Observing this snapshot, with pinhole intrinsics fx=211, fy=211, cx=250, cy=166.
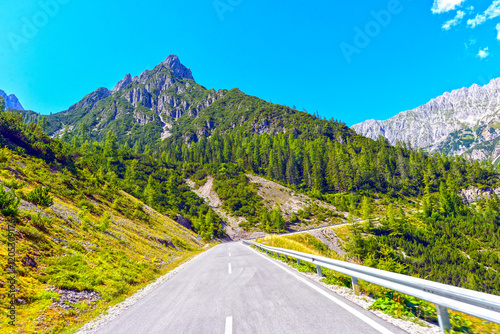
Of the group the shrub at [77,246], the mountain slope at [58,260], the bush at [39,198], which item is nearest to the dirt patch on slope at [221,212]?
the mountain slope at [58,260]

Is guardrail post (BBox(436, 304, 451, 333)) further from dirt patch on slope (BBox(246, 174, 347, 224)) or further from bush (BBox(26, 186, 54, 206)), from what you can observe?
dirt patch on slope (BBox(246, 174, 347, 224))

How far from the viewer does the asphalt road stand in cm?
390

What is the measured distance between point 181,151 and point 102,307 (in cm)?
14379

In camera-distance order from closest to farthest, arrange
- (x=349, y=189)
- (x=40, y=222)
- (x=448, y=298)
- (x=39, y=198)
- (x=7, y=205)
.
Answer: (x=448, y=298)
(x=7, y=205)
(x=40, y=222)
(x=39, y=198)
(x=349, y=189)

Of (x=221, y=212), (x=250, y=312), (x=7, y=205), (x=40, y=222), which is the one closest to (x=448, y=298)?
(x=250, y=312)

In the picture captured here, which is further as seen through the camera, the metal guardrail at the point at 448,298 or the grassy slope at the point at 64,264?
the grassy slope at the point at 64,264

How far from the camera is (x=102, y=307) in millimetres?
6793

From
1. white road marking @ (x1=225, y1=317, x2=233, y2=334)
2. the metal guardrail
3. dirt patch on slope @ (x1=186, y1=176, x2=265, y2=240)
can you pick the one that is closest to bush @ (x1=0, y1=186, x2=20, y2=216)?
white road marking @ (x1=225, y1=317, x2=233, y2=334)

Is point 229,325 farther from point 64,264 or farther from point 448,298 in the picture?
point 64,264

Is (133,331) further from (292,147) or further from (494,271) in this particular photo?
(292,147)

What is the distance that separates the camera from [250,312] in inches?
192

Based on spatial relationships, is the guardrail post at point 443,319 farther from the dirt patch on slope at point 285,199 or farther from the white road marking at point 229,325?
the dirt patch on slope at point 285,199

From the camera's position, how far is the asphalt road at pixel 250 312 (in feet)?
12.8

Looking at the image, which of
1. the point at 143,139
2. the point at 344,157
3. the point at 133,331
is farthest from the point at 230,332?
the point at 143,139
